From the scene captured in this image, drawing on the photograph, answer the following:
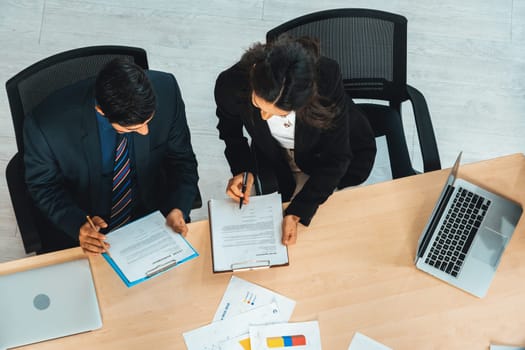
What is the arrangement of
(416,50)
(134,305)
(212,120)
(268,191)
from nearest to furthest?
(134,305), (268,191), (212,120), (416,50)

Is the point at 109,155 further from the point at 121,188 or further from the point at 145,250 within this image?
the point at 145,250

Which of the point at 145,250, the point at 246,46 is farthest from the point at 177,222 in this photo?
the point at 246,46

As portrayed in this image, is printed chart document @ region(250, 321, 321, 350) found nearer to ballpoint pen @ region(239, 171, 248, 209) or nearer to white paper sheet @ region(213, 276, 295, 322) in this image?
white paper sheet @ region(213, 276, 295, 322)

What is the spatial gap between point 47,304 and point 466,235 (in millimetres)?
1415

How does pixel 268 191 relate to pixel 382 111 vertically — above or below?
below

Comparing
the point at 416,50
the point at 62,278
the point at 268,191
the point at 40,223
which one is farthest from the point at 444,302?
the point at 416,50

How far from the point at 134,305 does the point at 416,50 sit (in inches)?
87.8

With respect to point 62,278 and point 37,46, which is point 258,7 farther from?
point 62,278

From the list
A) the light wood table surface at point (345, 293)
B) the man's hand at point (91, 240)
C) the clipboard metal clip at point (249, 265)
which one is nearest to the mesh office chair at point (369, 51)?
the light wood table surface at point (345, 293)

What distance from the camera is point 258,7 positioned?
3283mm

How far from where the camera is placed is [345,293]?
191 cm

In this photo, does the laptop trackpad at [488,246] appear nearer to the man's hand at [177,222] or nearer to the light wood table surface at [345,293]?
the light wood table surface at [345,293]

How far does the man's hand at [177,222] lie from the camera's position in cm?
194

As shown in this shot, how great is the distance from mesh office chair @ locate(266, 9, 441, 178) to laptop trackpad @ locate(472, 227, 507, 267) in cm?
32
